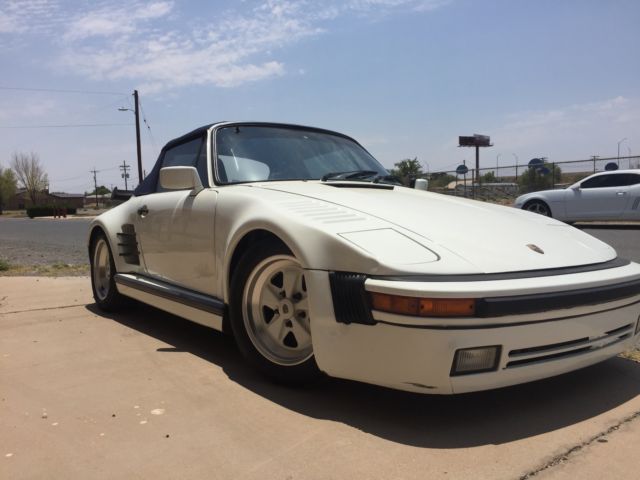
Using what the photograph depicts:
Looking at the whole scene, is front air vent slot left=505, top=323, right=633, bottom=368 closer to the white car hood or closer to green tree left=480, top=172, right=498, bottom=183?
the white car hood

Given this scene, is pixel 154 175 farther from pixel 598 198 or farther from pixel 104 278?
pixel 598 198

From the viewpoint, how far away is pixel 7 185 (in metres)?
78.6

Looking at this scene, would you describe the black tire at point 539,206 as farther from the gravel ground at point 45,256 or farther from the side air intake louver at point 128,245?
the side air intake louver at point 128,245

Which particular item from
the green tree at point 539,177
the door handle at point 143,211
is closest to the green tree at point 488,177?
the green tree at point 539,177

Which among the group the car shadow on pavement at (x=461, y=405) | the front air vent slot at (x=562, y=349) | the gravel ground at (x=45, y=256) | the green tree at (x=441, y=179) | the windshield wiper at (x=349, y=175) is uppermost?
the green tree at (x=441, y=179)

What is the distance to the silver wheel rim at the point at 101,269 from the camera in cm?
483

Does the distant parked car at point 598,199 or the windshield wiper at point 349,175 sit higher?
the windshield wiper at point 349,175

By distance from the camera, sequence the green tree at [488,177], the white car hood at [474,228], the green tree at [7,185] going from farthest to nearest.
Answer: the green tree at [7,185]
the green tree at [488,177]
the white car hood at [474,228]

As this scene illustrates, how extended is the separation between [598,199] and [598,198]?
2cm

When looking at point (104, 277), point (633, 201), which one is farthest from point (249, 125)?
point (633, 201)

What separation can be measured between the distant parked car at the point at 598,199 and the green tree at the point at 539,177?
9817 mm

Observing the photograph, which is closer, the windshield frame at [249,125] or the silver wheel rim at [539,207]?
the windshield frame at [249,125]

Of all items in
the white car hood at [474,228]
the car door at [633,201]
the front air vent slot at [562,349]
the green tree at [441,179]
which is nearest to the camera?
the front air vent slot at [562,349]

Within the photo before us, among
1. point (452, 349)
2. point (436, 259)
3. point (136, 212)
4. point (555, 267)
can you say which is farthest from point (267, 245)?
point (136, 212)
